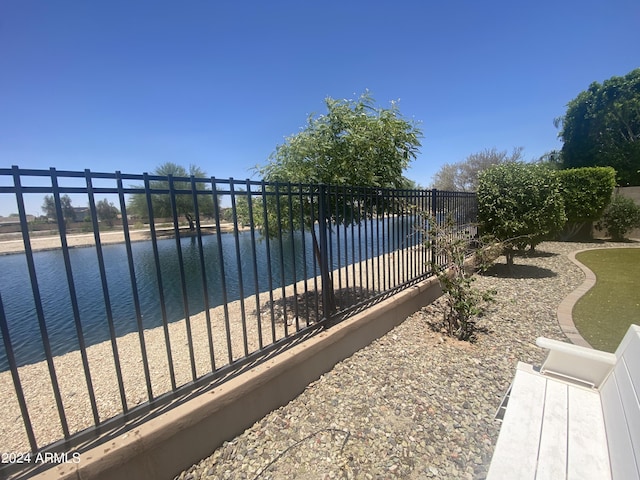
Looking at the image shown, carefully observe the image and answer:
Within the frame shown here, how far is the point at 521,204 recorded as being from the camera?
6.37 metres

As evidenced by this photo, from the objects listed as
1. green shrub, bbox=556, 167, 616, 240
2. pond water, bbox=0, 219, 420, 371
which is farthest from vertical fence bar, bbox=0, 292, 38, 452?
green shrub, bbox=556, 167, 616, 240

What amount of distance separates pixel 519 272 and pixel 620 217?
8.45 m

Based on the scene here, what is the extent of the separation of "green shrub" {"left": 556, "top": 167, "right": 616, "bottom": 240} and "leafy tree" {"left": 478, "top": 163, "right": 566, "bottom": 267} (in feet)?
20.4

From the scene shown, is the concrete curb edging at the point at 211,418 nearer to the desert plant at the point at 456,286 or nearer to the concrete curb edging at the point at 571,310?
the desert plant at the point at 456,286

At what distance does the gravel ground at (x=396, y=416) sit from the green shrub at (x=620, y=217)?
1150cm

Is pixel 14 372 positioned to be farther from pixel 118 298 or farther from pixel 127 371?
pixel 118 298

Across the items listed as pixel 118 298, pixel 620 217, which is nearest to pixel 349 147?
pixel 118 298

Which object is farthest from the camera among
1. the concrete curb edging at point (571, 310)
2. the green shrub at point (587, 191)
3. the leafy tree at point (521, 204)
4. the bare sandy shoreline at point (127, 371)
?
the green shrub at point (587, 191)

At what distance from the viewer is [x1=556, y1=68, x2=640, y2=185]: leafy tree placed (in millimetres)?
18578

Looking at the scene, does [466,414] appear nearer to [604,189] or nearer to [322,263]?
[322,263]

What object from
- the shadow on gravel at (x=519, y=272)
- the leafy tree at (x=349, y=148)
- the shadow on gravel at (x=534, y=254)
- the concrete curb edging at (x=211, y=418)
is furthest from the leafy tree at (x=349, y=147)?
the shadow on gravel at (x=534, y=254)

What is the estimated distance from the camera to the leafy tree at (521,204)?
6.28 meters

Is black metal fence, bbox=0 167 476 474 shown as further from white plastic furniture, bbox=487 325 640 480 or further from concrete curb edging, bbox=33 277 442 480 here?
white plastic furniture, bbox=487 325 640 480

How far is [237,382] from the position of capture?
7.71 feet
